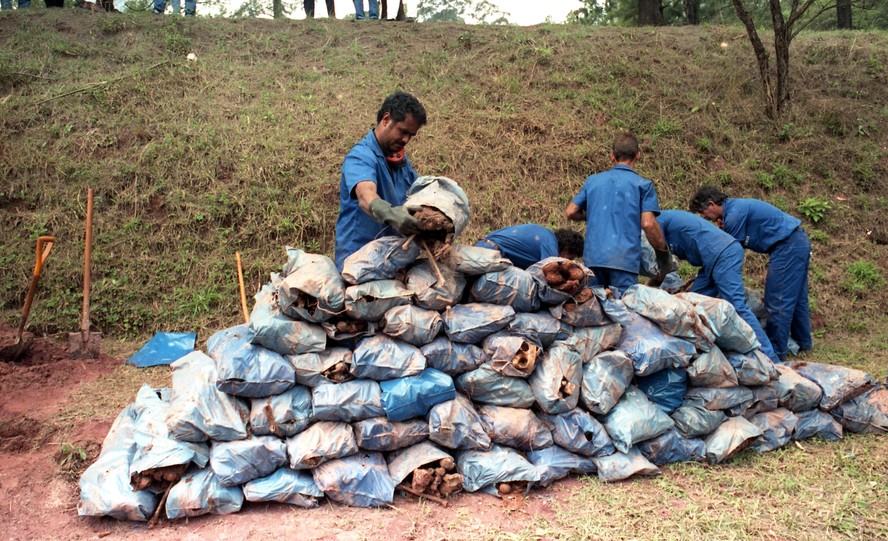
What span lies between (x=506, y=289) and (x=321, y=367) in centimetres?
111

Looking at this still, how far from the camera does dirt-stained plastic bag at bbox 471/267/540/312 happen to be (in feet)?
11.8

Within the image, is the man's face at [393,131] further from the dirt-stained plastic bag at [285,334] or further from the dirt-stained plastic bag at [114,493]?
the dirt-stained plastic bag at [114,493]

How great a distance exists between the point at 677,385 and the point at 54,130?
317 inches

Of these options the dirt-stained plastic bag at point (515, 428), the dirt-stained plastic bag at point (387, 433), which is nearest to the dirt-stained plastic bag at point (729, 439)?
the dirt-stained plastic bag at point (515, 428)

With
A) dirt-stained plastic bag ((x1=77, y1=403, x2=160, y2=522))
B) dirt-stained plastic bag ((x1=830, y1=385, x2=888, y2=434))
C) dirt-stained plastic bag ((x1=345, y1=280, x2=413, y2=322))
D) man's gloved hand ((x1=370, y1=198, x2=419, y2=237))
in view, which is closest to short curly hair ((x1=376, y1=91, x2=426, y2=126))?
man's gloved hand ((x1=370, y1=198, x2=419, y2=237))

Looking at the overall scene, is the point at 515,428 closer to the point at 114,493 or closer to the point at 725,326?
the point at 725,326

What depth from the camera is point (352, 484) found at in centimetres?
320

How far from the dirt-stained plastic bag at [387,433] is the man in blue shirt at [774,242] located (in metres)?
3.52

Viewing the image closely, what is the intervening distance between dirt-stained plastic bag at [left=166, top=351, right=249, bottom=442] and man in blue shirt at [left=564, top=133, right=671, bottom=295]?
8.76 ft

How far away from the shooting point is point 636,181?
4617 mm

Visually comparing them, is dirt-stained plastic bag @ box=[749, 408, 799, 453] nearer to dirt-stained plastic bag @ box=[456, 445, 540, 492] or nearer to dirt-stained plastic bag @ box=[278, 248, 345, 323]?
dirt-stained plastic bag @ box=[456, 445, 540, 492]

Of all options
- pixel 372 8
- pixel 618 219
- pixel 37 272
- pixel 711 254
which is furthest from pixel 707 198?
pixel 372 8

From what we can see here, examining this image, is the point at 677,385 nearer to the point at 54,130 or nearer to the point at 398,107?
the point at 398,107

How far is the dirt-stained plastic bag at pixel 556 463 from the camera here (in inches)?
134
